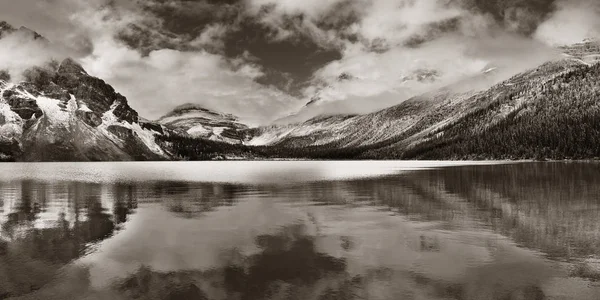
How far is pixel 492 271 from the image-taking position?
22.6 meters

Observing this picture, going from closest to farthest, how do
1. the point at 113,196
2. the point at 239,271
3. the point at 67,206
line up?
1. the point at 239,271
2. the point at 67,206
3. the point at 113,196

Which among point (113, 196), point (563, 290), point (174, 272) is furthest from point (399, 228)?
point (113, 196)

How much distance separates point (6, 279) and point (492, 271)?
23.7 meters

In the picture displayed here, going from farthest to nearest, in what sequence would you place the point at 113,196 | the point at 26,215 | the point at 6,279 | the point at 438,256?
the point at 113,196, the point at 26,215, the point at 438,256, the point at 6,279

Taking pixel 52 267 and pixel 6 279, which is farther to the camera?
pixel 52 267

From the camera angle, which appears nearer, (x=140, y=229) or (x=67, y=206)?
(x=140, y=229)

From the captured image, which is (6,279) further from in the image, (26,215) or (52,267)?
(26,215)

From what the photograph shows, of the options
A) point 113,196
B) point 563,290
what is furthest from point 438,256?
point 113,196

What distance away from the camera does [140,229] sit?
3556 cm

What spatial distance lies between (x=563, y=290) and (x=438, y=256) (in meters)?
7.22

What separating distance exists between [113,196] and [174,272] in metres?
44.0

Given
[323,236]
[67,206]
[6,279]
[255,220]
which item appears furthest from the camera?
[67,206]

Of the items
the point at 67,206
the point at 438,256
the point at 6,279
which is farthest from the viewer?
the point at 67,206

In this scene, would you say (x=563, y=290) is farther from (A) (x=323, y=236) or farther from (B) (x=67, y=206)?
(B) (x=67, y=206)
